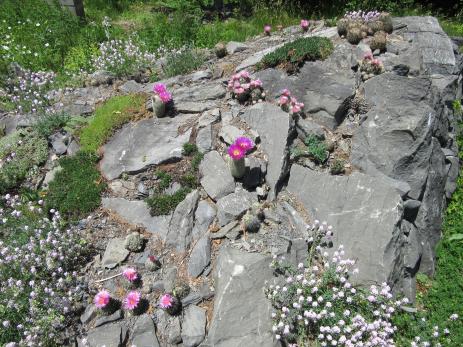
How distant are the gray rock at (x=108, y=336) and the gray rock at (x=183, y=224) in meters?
1.32

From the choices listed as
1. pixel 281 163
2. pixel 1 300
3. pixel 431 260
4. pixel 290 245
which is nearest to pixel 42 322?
pixel 1 300

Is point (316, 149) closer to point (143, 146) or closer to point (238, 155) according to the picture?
point (238, 155)

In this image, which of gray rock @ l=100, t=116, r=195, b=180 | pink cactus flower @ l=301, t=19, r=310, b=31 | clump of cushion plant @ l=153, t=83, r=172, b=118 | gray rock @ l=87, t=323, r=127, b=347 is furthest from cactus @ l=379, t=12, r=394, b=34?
gray rock @ l=87, t=323, r=127, b=347

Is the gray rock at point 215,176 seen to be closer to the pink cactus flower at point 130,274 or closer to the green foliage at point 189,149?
the green foliage at point 189,149

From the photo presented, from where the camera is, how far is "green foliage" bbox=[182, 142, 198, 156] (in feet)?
22.6

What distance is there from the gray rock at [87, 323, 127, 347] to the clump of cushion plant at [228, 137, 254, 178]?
264 cm

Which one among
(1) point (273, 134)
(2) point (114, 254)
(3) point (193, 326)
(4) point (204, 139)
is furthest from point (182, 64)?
(3) point (193, 326)

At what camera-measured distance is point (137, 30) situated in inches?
505

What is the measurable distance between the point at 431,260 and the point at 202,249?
364 centimetres

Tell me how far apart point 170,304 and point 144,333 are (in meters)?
0.51

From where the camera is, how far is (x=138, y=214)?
21.2 ft

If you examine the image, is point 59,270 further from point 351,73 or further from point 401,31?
point 401,31

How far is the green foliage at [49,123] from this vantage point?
7.94m

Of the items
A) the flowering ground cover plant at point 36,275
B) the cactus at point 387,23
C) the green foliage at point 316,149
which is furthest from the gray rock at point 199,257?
the cactus at point 387,23
